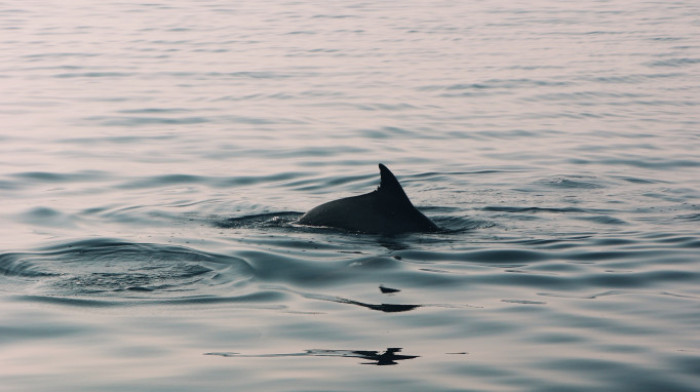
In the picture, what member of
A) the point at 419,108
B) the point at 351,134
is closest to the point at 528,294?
the point at 351,134

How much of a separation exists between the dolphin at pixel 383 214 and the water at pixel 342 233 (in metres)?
0.18

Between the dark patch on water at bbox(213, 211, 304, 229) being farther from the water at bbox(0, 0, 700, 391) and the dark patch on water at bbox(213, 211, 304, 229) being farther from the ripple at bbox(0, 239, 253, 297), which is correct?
the ripple at bbox(0, 239, 253, 297)

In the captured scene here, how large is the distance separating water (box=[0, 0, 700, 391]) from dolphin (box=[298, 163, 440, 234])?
0.60ft

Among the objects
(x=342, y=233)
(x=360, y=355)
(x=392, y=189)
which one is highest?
(x=392, y=189)

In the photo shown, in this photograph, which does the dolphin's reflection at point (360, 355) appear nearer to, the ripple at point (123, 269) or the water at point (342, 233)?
the water at point (342, 233)

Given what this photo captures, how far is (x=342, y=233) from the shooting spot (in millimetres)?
10891

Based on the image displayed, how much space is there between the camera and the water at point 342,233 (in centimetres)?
718

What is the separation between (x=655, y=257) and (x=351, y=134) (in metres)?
8.86

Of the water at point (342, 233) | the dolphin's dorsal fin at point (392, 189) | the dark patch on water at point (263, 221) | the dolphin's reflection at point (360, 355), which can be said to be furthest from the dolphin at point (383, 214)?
the dolphin's reflection at point (360, 355)

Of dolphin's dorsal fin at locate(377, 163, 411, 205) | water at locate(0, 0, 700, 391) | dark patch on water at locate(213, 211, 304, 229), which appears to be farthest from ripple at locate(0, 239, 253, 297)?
dolphin's dorsal fin at locate(377, 163, 411, 205)

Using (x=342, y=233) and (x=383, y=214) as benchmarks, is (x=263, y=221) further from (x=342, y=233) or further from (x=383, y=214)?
(x=383, y=214)

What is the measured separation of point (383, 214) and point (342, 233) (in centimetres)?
45

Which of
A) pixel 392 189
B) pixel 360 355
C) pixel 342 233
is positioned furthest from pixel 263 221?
pixel 360 355

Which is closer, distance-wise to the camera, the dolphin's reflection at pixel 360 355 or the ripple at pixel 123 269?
the dolphin's reflection at pixel 360 355
